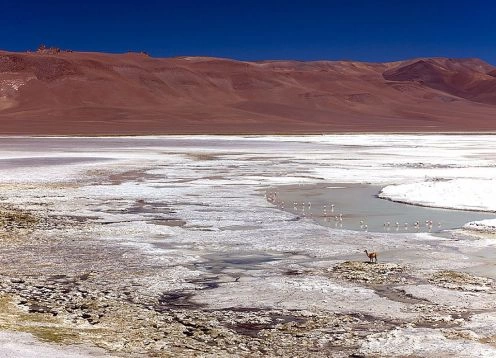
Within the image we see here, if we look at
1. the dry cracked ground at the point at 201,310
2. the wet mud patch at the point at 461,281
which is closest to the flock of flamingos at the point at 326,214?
the dry cracked ground at the point at 201,310

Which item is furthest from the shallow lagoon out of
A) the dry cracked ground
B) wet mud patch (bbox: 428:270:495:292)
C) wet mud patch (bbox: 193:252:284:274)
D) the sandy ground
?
the dry cracked ground

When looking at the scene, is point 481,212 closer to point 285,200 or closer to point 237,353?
point 285,200

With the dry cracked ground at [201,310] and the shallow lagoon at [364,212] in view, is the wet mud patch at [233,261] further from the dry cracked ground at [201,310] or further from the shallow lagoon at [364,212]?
the shallow lagoon at [364,212]

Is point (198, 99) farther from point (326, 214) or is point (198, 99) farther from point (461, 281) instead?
point (461, 281)

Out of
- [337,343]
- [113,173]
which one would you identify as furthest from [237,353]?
[113,173]

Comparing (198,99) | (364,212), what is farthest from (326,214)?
(198,99)

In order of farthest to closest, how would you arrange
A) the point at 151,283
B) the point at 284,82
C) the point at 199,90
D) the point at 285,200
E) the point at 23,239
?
the point at 284,82 → the point at 199,90 → the point at 285,200 → the point at 23,239 → the point at 151,283

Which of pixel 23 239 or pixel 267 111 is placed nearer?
pixel 23 239
